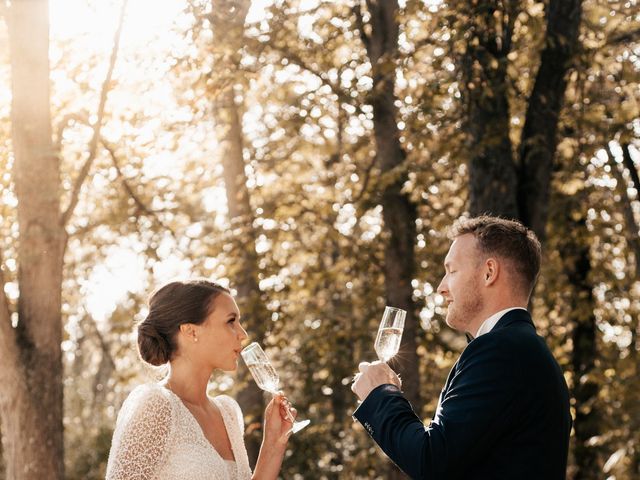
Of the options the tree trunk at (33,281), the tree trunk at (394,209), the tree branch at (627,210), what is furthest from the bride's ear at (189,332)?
the tree branch at (627,210)

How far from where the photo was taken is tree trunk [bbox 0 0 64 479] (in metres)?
7.41

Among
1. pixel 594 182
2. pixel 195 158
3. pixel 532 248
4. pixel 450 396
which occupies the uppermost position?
pixel 195 158

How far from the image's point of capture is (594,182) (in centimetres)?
1335

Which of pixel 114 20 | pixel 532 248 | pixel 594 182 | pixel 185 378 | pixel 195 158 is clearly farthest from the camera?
pixel 195 158

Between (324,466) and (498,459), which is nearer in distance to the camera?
(498,459)

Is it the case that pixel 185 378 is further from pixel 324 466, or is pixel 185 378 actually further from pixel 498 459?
pixel 324 466

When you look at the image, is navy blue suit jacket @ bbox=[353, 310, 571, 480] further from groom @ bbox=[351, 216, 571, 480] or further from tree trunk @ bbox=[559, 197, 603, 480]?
tree trunk @ bbox=[559, 197, 603, 480]

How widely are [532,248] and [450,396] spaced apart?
2.15 feet

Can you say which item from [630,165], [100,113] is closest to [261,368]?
[100,113]

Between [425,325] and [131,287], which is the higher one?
[131,287]

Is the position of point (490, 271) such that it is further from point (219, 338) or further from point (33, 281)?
point (33, 281)

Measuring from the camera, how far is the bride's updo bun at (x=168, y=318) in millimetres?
4590

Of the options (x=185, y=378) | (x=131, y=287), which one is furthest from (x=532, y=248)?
(x=131, y=287)

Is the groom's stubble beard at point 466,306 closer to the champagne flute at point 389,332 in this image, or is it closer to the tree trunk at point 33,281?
the champagne flute at point 389,332
